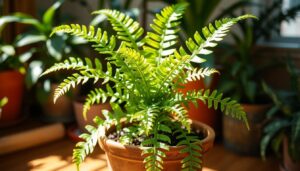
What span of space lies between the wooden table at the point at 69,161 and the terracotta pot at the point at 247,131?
5 centimetres

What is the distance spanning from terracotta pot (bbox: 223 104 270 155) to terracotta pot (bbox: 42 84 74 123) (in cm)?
108

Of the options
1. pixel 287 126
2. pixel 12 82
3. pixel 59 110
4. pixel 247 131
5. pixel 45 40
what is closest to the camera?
pixel 287 126

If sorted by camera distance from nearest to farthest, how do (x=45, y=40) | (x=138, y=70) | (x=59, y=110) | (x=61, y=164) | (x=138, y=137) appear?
1. (x=138, y=70)
2. (x=138, y=137)
3. (x=61, y=164)
4. (x=45, y=40)
5. (x=59, y=110)

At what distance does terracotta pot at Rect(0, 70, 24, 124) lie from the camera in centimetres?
245

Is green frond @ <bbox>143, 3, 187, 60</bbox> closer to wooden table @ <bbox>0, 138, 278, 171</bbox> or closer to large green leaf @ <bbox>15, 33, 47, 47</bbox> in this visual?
wooden table @ <bbox>0, 138, 278, 171</bbox>

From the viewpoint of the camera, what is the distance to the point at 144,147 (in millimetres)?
1140

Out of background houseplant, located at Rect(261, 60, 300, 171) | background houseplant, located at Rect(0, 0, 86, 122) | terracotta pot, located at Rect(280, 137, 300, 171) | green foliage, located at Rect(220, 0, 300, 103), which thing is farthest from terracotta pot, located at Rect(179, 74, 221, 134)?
background houseplant, located at Rect(0, 0, 86, 122)

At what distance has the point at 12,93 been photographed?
8.28 ft

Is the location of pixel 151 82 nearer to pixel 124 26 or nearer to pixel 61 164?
pixel 124 26

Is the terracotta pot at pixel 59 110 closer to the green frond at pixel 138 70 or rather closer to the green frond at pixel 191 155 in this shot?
the green frond at pixel 138 70

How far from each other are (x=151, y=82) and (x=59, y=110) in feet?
4.89

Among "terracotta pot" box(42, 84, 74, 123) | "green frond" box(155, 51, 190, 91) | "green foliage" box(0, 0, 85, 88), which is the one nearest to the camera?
"green frond" box(155, 51, 190, 91)

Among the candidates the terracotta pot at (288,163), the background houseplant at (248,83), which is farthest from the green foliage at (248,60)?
the terracotta pot at (288,163)

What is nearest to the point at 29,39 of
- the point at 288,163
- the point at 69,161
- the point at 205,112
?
the point at 69,161
